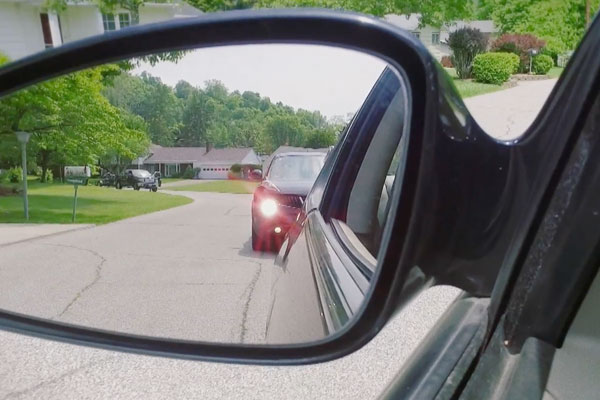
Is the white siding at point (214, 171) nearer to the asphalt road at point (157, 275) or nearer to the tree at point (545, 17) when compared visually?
the asphalt road at point (157, 275)

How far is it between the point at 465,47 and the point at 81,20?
24.6m

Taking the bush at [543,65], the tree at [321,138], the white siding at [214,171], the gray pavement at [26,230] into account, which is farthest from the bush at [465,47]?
the gray pavement at [26,230]

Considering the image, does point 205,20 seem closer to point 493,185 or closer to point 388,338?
point 493,185

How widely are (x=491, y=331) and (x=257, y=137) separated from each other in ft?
1.70

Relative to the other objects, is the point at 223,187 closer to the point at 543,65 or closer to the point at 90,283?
the point at 90,283

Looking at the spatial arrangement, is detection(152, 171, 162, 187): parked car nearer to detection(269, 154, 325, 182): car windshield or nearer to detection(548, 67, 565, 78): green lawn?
detection(269, 154, 325, 182): car windshield

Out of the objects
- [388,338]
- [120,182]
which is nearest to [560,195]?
[120,182]

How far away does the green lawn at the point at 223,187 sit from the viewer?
1048 mm

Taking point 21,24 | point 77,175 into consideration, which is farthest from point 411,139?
point 21,24

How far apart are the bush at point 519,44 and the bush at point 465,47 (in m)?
0.06

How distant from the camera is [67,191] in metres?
1.25

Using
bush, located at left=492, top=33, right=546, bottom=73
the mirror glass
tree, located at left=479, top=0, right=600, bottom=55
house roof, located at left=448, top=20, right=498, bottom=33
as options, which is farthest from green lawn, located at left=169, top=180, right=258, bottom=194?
house roof, located at left=448, top=20, right=498, bottom=33

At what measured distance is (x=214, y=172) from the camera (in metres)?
1.04

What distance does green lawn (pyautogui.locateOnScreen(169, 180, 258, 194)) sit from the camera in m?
1.05
